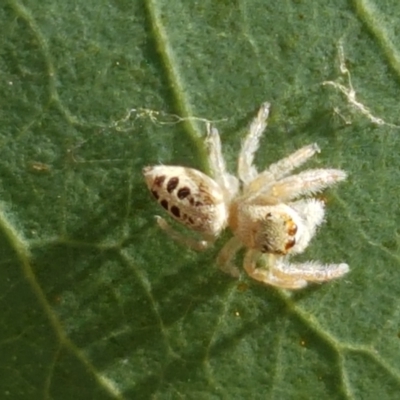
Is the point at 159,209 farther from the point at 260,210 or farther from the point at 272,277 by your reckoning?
the point at 272,277

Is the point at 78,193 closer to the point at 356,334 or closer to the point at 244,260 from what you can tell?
the point at 244,260

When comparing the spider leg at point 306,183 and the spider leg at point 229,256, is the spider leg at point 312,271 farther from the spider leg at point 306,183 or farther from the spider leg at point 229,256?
the spider leg at point 306,183

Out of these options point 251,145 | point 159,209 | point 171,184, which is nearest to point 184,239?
point 159,209

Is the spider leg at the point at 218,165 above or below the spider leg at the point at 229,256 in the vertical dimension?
above

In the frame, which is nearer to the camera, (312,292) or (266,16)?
(266,16)

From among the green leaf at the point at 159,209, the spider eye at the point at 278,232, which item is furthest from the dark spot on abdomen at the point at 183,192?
the spider eye at the point at 278,232

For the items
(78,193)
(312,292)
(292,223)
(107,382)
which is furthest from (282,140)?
(107,382)
